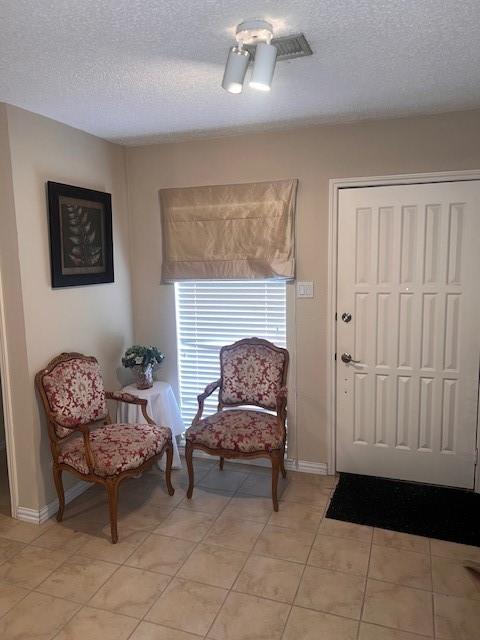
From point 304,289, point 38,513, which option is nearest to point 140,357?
point 38,513

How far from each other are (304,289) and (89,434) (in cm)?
172

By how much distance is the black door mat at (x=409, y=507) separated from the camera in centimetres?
276

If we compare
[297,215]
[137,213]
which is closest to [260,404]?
[297,215]

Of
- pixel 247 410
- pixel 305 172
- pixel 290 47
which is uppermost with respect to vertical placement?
pixel 290 47

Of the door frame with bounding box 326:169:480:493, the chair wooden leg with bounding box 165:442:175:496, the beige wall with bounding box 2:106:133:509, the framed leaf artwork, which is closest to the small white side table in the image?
the chair wooden leg with bounding box 165:442:175:496

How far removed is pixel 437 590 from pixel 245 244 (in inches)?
93.0

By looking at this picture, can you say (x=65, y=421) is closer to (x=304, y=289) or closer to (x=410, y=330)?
(x=304, y=289)

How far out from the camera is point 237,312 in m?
3.60

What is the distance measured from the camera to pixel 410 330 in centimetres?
315

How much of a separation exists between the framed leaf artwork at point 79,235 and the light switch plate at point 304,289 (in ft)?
4.58

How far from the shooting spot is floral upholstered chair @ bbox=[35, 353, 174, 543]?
2.69m

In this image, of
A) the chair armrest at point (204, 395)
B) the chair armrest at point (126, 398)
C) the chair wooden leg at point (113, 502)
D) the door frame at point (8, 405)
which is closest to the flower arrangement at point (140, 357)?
the chair armrest at point (126, 398)

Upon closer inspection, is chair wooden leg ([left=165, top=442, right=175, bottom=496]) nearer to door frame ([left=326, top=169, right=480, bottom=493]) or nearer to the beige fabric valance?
door frame ([left=326, top=169, right=480, bottom=493])

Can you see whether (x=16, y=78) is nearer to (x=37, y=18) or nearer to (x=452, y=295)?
(x=37, y=18)
